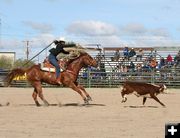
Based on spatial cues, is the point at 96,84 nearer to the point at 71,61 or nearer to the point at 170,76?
the point at 170,76

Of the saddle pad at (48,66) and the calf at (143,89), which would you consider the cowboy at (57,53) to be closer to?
the saddle pad at (48,66)

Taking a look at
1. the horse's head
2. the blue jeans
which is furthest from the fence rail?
the blue jeans

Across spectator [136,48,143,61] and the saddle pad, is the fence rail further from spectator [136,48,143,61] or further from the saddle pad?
the saddle pad

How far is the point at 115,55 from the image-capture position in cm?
3378

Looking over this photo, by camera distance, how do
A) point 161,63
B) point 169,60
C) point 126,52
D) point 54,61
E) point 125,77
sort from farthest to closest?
point 126,52 < point 169,60 < point 125,77 < point 161,63 < point 54,61

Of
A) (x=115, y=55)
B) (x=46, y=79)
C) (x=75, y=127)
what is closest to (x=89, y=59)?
(x=46, y=79)

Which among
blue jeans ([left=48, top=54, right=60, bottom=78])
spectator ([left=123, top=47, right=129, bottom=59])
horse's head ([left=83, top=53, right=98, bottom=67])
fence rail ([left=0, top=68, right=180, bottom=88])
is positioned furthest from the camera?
spectator ([left=123, top=47, right=129, bottom=59])

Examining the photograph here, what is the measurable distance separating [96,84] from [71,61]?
1634cm

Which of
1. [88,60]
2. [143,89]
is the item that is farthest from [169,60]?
[143,89]

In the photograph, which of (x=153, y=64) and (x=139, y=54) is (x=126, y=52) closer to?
(x=139, y=54)

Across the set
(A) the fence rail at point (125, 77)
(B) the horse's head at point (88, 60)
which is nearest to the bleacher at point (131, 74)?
(A) the fence rail at point (125, 77)

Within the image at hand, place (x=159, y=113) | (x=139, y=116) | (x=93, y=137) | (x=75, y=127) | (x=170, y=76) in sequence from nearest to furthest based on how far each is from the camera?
(x=93, y=137) → (x=75, y=127) → (x=139, y=116) → (x=159, y=113) → (x=170, y=76)

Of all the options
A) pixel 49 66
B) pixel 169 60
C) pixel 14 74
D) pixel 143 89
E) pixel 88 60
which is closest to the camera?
pixel 143 89

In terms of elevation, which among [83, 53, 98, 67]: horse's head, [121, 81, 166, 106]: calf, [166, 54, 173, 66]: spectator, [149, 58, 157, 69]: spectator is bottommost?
[121, 81, 166, 106]: calf
